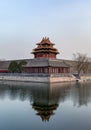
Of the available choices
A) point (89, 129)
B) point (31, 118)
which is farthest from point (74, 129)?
point (31, 118)

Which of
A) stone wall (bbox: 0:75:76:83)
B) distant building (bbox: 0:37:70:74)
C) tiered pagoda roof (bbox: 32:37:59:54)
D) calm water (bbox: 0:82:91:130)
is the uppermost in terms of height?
tiered pagoda roof (bbox: 32:37:59:54)

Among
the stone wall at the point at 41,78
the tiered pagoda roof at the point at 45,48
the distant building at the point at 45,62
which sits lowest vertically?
the stone wall at the point at 41,78

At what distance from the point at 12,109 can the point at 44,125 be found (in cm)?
562

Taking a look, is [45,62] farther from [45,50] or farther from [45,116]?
[45,116]

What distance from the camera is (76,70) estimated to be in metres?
72.2

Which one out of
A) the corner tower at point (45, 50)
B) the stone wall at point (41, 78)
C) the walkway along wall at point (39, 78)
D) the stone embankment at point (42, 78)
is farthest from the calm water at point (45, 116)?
the corner tower at point (45, 50)

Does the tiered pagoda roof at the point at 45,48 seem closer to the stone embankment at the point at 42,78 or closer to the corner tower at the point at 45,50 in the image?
the corner tower at the point at 45,50

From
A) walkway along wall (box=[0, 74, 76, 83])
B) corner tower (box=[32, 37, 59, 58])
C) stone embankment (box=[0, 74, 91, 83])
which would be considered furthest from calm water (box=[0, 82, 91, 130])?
corner tower (box=[32, 37, 59, 58])

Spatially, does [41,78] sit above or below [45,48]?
below

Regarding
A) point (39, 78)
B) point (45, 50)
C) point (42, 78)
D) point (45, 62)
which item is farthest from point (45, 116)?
point (45, 50)

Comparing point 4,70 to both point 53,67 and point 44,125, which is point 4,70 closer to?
point 53,67

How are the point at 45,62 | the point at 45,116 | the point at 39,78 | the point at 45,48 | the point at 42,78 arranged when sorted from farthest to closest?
the point at 45,48 < the point at 45,62 < the point at 39,78 < the point at 42,78 < the point at 45,116

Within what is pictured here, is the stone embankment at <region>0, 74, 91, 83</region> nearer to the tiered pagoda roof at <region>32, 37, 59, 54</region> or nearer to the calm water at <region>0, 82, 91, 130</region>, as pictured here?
the tiered pagoda roof at <region>32, 37, 59, 54</region>

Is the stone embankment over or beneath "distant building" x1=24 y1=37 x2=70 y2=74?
beneath
